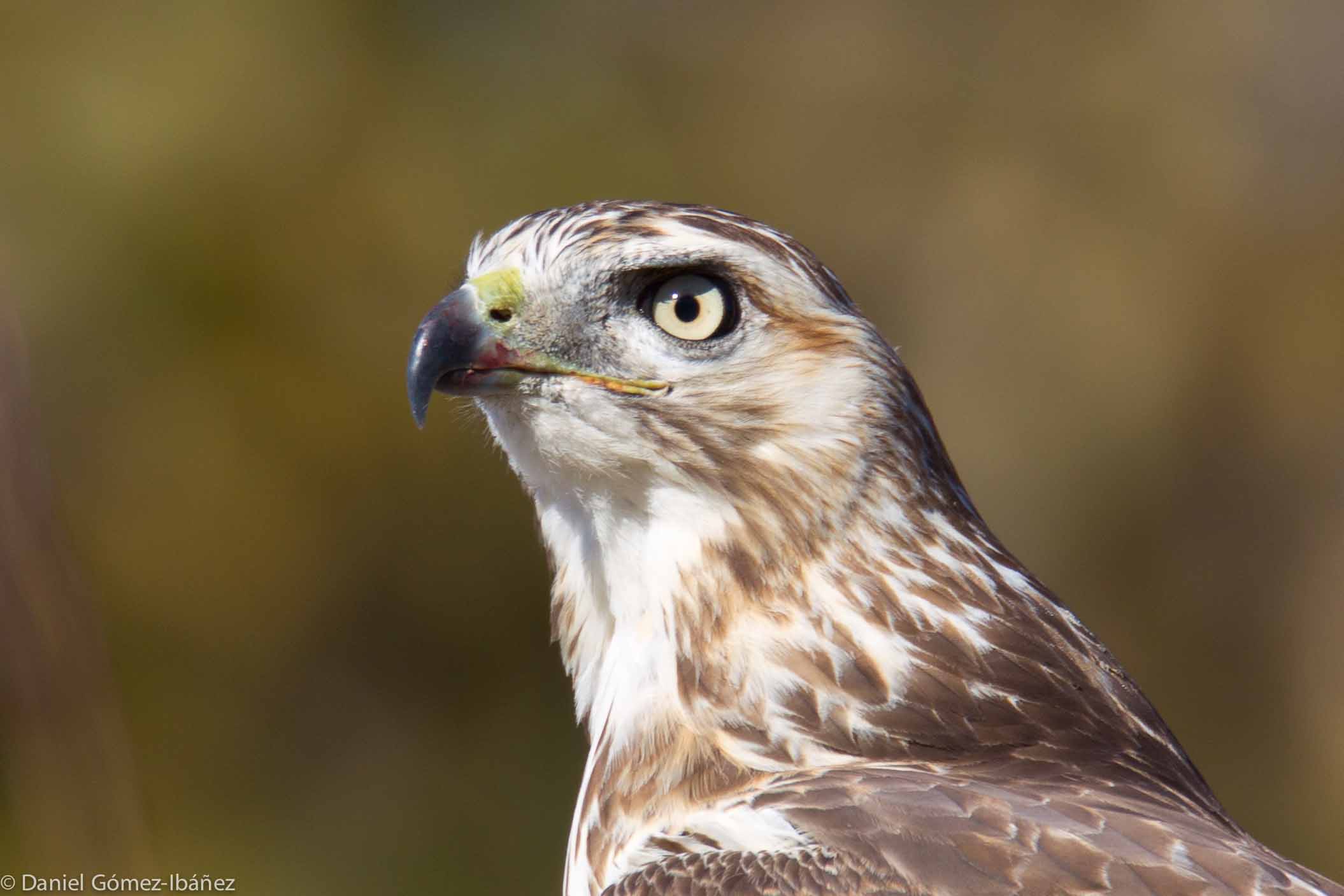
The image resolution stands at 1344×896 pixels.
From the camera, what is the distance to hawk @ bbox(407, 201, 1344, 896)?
2.59 meters

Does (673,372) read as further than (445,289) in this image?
No

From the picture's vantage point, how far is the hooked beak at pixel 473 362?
271cm

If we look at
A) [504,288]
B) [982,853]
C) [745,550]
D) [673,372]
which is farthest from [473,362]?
[982,853]

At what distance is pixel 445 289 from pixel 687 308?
4.77 meters

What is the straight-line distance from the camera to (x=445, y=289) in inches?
292

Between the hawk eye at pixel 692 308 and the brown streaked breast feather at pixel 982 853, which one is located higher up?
the hawk eye at pixel 692 308

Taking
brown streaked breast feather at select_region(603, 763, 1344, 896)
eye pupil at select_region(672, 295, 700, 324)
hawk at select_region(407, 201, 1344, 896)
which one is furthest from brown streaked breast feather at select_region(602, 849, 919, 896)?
eye pupil at select_region(672, 295, 700, 324)

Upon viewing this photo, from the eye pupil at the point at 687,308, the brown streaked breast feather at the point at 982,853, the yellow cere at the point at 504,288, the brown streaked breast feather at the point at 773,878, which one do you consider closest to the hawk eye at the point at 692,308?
the eye pupil at the point at 687,308

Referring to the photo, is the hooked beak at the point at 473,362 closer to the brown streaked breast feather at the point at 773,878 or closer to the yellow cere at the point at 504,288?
the yellow cere at the point at 504,288

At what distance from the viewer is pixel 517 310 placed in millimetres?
2795

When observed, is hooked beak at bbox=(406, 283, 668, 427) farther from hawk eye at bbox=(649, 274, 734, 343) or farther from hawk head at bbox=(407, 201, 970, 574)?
hawk eye at bbox=(649, 274, 734, 343)

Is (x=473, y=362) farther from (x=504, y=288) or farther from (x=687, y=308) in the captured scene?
(x=687, y=308)

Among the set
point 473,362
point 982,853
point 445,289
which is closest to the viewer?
point 982,853

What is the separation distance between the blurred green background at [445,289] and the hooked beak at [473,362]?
519 centimetres
